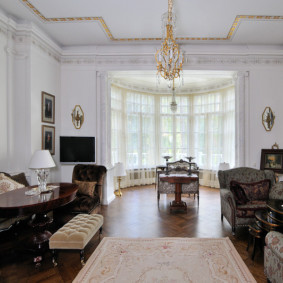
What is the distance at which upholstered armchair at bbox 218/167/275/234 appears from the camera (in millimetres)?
3275

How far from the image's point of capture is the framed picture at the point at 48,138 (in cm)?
441

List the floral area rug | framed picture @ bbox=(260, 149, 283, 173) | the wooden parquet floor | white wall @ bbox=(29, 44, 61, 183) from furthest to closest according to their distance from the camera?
framed picture @ bbox=(260, 149, 283, 173) → white wall @ bbox=(29, 44, 61, 183) → the wooden parquet floor → the floral area rug

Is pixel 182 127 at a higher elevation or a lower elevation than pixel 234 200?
higher

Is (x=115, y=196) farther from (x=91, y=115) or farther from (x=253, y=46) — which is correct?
(x=253, y=46)

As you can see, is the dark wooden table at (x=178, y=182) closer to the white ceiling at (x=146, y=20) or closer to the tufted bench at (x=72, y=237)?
the tufted bench at (x=72, y=237)

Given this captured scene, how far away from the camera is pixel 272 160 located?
4.84 m

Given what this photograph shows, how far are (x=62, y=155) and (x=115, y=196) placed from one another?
1960 millimetres

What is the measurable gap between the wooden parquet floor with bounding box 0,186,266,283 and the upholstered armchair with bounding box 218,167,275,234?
308mm

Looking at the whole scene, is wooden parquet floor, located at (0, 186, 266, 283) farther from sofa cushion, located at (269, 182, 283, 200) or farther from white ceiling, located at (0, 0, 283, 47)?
white ceiling, located at (0, 0, 283, 47)

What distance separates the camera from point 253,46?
4.96 meters

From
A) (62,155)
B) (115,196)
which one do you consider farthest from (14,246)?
(115,196)

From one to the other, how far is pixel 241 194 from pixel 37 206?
3353 mm

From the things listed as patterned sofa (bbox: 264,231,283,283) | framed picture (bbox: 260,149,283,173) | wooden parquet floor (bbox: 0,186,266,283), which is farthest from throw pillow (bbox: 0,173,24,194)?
framed picture (bbox: 260,149,283,173)

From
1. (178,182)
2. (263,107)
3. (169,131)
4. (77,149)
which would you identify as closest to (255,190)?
(178,182)
